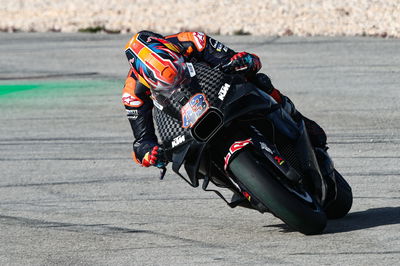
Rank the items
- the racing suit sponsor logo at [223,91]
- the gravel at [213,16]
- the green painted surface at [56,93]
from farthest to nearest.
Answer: the gravel at [213,16]
the green painted surface at [56,93]
the racing suit sponsor logo at [223,91]

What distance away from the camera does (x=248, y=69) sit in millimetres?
5891

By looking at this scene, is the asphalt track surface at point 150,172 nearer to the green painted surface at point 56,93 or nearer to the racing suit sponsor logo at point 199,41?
the green painted surface at point 56,93

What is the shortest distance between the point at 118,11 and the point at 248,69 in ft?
40.1

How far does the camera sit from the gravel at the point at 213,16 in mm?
14938

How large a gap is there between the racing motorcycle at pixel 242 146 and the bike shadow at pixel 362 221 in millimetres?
273

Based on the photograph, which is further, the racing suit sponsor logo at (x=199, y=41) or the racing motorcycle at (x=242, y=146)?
the racing suit sponsor logo at (x=199, y=41)

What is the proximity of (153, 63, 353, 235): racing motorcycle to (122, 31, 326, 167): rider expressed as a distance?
12cm

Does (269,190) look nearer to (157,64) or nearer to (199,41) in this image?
(157,64)

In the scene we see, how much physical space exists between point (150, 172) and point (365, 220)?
8.61 feet

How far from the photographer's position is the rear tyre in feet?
20.4

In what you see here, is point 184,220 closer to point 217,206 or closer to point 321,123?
point 217,206

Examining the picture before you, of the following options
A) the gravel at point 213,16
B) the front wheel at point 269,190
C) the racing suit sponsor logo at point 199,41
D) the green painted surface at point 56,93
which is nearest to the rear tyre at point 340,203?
the front wheel at point 269,190

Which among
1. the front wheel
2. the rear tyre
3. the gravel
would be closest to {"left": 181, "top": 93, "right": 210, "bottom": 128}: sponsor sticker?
the front wheel

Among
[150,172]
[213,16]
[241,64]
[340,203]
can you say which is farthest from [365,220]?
[213,16]
